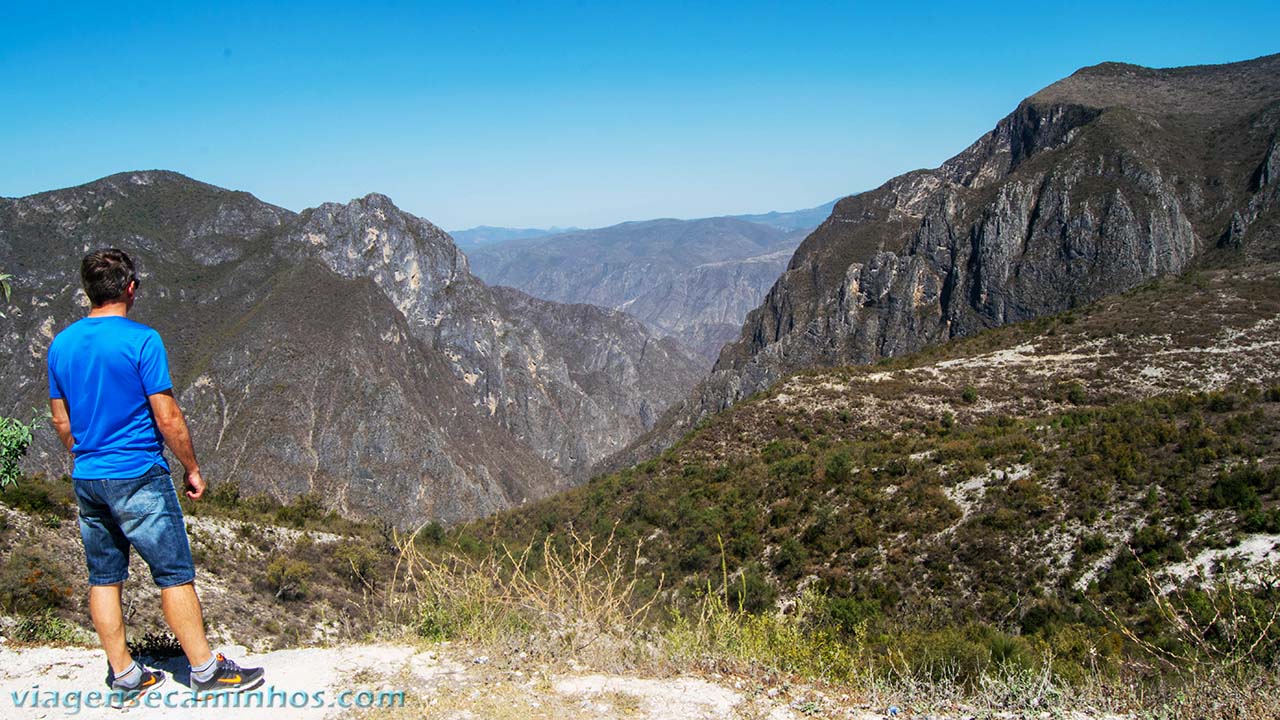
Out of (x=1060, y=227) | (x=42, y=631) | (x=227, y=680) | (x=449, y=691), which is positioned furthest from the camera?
(x=1060, y=227)

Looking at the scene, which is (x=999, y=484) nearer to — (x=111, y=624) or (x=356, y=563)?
(x=356, y=563)

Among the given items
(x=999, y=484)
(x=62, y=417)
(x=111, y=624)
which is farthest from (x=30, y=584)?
(x=999, y=484)

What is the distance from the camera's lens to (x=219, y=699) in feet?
15.8

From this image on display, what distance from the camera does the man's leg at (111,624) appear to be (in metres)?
4.72

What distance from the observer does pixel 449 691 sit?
514 cm

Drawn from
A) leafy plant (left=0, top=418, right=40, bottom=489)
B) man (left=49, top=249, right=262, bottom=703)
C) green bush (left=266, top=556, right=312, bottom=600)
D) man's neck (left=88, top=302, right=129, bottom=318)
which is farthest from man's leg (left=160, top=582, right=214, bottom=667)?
green bush (left=266, top=556, right=312, bottom=600)

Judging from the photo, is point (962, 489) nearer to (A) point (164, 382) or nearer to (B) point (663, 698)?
(B) point (663, 698)

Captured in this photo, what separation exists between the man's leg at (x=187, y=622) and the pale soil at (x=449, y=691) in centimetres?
35

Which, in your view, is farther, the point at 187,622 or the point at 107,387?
the point at 187,622

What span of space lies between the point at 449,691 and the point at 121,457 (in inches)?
111

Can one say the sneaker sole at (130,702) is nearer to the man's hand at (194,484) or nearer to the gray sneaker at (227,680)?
the gray sneaker at (227,680)

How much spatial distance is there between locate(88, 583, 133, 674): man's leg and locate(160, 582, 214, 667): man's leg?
400 millimetres

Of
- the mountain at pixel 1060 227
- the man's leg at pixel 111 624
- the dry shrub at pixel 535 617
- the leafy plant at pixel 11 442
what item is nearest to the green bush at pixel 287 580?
the leafy plant at pixel 11 442

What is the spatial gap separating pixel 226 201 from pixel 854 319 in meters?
142
